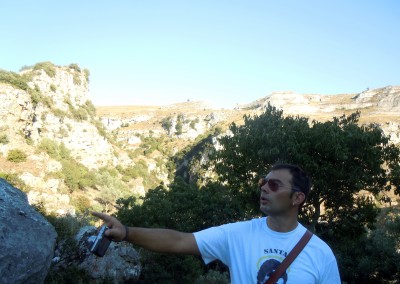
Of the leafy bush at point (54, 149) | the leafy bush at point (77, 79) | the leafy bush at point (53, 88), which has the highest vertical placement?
the leafy bush at point (77, 79)

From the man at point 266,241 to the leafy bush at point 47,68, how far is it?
71342mm

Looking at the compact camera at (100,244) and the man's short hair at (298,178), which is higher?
the man's short hair at (298,178)

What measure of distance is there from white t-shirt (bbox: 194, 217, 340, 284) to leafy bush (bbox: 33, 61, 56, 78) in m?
71.4

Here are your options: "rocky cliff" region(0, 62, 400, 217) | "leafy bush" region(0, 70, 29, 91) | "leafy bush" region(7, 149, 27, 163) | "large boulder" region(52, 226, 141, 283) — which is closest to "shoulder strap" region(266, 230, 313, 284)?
"large boulder" region(52, 226, 141, 283)

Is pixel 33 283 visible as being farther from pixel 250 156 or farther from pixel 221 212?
pixel 221 212

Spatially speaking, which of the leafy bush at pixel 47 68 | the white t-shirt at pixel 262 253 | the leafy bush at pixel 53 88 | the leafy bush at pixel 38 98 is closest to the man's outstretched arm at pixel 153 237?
the white t-shirt at pixel 262 253

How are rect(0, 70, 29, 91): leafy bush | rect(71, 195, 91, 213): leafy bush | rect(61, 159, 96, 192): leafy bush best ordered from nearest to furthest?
rect(71, 195, 91, 213): leafy bush < rect(0, 70, 29, 91): leafy bush < rect(61, 159, 96, 192): leafy bush

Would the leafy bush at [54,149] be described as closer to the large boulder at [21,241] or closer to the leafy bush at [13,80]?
the leafy bush at [13,80]

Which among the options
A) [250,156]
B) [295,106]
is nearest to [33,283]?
[250,156]

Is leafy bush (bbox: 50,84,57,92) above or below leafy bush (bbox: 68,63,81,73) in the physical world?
below

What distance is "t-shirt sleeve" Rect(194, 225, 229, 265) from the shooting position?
101 inches

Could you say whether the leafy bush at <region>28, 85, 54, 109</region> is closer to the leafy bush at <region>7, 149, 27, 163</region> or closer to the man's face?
the leafy bush at <region>7, 149, 27, 163</region>

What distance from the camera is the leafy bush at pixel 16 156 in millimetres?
40625

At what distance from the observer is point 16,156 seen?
41250mm
